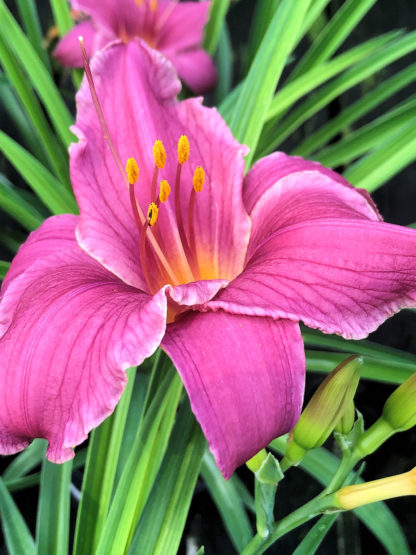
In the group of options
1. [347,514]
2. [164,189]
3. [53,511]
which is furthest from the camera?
[347,514]

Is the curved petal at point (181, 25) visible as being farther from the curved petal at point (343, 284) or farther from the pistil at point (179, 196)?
the curved petal at point (343, 284)

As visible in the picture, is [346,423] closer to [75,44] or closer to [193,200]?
[193,200]

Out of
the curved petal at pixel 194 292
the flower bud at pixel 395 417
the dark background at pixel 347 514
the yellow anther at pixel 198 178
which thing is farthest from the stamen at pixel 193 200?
the dark background at pixel 347 514

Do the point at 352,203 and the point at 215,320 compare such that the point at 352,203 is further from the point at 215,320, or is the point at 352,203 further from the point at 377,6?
the point at 377,6

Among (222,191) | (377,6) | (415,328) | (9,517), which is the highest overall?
(222,191)

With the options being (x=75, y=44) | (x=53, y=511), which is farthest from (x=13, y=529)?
(x=75, y=44)

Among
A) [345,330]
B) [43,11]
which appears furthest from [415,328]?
[43,11]
